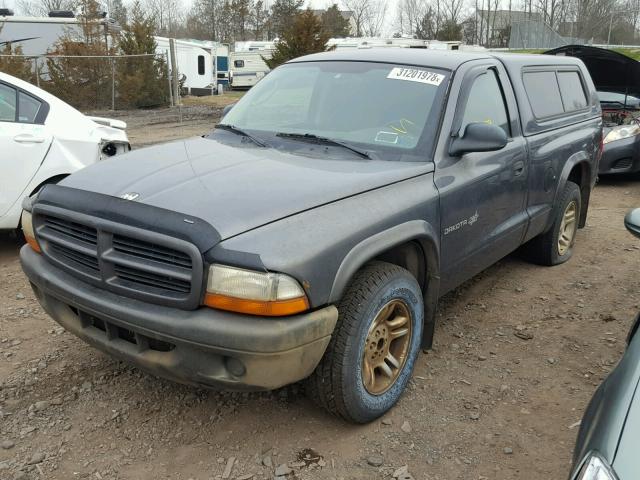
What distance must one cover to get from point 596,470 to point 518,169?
284 centimetres

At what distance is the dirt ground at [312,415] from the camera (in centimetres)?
278

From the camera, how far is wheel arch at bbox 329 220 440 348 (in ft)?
8.57

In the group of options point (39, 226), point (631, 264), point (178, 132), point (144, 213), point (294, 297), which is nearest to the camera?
point (294, 297)

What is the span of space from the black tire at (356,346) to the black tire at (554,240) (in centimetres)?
252

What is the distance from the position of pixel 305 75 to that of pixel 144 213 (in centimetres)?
201

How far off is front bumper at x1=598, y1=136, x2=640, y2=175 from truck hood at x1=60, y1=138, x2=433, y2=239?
6.59m

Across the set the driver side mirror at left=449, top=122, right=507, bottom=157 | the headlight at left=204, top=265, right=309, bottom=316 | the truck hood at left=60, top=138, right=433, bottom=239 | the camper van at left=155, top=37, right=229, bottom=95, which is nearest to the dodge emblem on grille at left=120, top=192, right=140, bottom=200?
the truck hood at left=60, top=138, right=433, bottom=239

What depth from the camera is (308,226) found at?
2.58 meters

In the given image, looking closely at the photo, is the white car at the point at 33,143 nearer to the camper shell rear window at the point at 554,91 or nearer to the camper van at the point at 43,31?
the camper shell rear window at the point at 554,91

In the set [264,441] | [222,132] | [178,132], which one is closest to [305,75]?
[222,132]

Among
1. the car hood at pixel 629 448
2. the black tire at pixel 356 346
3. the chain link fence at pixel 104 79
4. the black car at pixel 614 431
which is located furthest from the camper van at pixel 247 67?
the car hood at pixel 629 448

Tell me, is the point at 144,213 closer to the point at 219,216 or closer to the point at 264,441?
the point at 219,216

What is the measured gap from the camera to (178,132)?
48.3 ft

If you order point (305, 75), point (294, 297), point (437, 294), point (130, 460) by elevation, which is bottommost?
point (130, 460)
